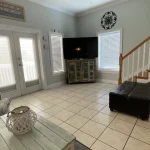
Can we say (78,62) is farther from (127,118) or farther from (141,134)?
(141,134)

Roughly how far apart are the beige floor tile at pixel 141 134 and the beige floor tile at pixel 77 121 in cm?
83

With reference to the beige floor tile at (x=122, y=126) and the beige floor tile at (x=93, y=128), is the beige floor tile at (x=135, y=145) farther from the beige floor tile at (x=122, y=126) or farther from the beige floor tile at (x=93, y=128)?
the beige floor tile at (x=93, y=128)

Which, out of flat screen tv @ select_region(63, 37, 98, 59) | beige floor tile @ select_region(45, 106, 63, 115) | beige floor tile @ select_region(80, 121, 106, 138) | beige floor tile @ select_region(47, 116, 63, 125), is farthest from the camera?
flat screen tv @ select_region(63, 37, 98, 59)

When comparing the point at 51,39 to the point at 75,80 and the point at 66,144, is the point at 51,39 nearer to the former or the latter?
the point at 75,80

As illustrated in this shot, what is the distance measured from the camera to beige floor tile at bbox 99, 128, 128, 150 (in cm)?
155

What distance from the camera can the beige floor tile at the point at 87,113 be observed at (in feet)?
7.50

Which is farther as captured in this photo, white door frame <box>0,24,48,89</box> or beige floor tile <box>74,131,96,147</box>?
white door frame <box>0,24,48,89</box>

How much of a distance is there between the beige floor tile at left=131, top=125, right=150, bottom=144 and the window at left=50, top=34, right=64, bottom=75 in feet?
10.8

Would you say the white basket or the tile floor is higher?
the white basket

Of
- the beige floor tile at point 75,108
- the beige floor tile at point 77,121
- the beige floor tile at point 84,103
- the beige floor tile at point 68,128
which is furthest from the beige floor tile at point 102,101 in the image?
the beige floor tile at point 68,128

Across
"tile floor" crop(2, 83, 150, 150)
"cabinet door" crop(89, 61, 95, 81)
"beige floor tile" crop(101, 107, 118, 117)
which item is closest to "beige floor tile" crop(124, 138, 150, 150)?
"tile floor" crop(2, 83, 150, 150)

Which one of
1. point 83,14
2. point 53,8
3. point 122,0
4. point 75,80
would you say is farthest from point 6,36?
point 122,0

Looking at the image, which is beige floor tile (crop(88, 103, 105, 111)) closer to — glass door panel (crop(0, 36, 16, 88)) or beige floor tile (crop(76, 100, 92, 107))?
beige floor tile (crop(76, 100, 92, 107))

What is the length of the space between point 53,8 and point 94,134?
420 centimetres
